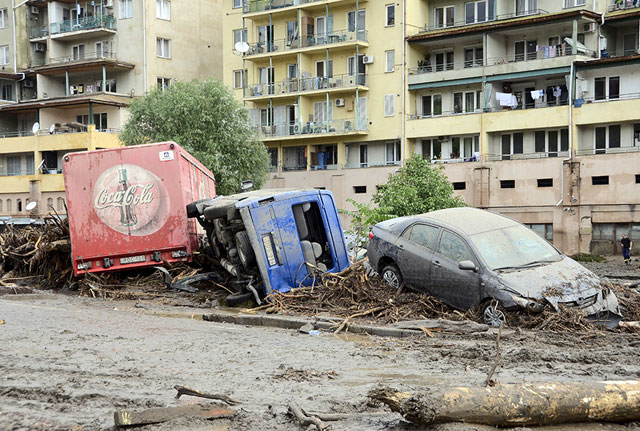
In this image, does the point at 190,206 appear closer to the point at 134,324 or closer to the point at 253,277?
the point at 253,277

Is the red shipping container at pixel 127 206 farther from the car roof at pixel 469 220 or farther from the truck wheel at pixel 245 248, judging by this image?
the car roof at pixel 469 220

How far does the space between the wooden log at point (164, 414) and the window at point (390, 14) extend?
49.0 metres

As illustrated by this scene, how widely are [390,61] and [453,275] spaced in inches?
1667

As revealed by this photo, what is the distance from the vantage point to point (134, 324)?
525 inches

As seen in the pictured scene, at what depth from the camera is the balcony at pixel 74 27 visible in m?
63.9

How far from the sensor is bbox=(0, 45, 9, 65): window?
69.8 m

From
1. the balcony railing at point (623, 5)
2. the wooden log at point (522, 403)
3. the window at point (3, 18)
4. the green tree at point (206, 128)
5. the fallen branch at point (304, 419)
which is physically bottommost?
the fallen branch at point (304, 419)

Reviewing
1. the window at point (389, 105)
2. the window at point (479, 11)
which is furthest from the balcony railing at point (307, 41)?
the window at point (479, 11)

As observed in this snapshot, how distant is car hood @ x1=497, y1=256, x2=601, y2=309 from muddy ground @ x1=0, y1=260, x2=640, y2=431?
2.83ft

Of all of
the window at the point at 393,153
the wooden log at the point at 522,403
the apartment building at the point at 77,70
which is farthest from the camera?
the apartment building at the point at 77,70

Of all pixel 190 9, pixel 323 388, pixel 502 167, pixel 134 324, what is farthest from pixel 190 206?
pixel 190 9

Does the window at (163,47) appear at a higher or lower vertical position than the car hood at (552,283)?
higher

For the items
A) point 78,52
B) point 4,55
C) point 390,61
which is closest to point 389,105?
point 390,61

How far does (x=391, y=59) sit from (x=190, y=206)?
123 feet
